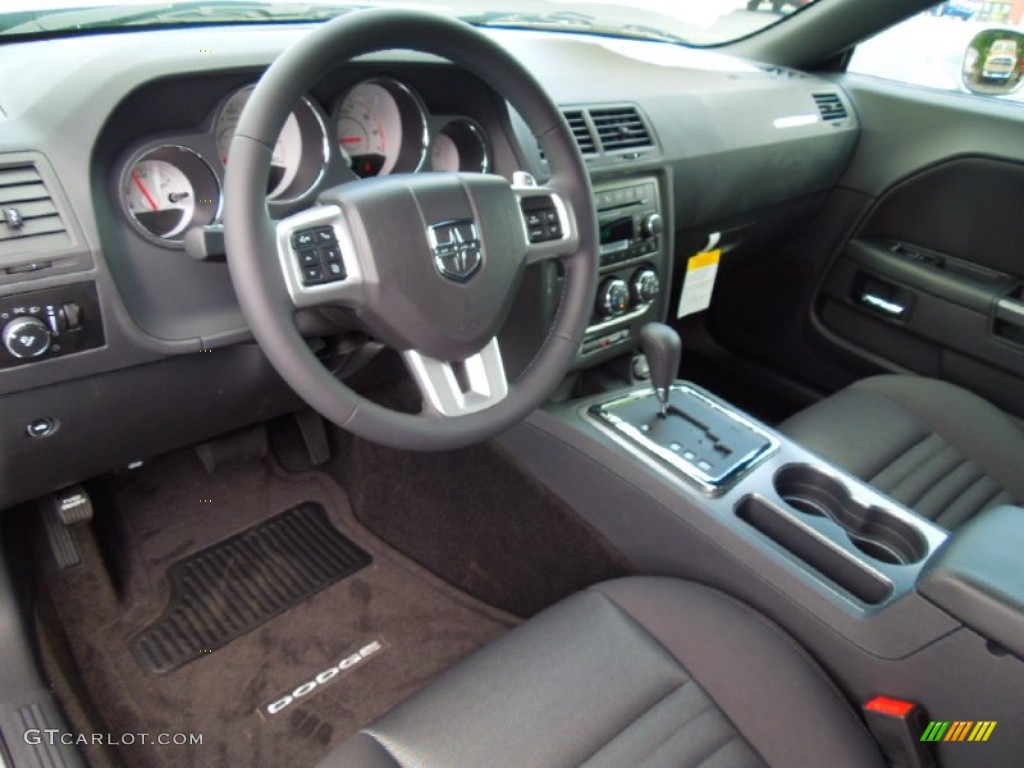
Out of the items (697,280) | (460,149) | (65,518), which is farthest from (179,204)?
(697,280)

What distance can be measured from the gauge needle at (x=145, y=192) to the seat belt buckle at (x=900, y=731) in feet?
3.56

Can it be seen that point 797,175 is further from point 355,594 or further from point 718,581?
point 355,594

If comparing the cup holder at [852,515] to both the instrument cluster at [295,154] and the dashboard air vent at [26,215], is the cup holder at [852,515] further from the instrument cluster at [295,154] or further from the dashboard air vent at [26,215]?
the dashboard air vent at [26,215]

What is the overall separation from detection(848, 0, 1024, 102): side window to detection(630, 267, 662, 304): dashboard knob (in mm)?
1073

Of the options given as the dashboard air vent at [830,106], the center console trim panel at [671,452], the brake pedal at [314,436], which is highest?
the dashboard air vent at [830,106]

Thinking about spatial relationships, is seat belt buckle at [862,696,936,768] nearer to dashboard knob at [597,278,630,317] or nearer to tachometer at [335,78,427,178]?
dashboard knob at [597,278,630,317]

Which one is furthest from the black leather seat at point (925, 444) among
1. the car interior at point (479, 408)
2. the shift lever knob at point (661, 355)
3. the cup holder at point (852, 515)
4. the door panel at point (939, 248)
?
the door panel at point (939, 248)

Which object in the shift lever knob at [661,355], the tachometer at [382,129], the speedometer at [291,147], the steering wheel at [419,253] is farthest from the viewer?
the shift lever knob at [661,355]

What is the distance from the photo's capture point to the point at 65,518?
1401mm

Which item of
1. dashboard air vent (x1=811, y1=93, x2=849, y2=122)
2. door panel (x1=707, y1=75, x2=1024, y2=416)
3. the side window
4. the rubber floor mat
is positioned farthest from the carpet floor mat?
the side window

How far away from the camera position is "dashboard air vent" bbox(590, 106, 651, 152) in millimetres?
1475

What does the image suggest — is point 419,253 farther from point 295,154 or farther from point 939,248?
point 939,248

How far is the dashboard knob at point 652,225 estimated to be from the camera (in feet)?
4.90

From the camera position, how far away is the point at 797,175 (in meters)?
2.01
